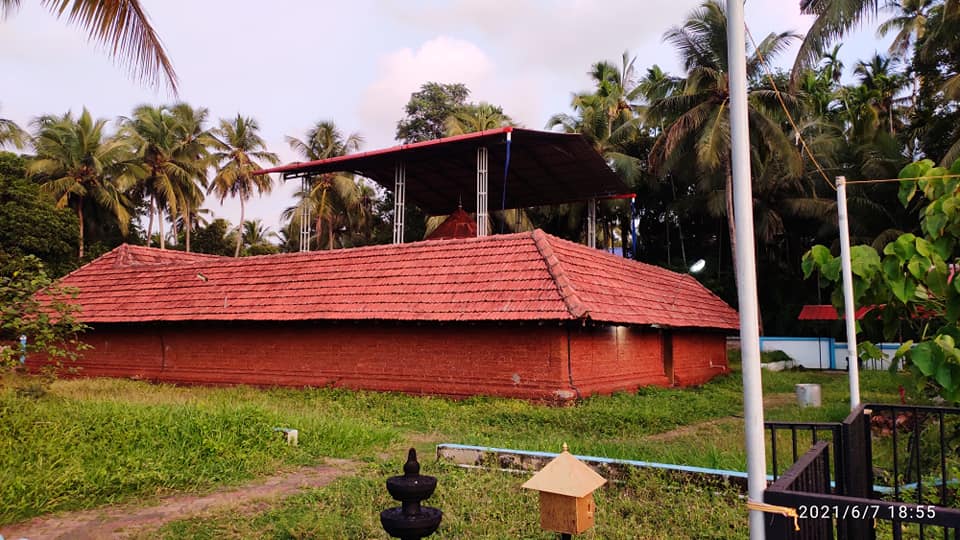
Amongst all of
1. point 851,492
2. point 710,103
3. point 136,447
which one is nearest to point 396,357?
point 136,447

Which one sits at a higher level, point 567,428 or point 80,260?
point 80,260

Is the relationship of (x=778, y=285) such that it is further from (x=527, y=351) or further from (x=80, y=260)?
(x=80, y=260)

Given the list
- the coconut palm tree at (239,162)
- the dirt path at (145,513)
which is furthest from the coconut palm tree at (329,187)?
the dirt path at (145,513)

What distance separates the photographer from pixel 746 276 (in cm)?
253

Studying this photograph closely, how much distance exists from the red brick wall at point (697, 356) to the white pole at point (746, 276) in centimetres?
1530

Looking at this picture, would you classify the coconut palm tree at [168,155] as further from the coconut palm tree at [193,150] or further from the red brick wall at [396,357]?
the red brick wall at [396,357]

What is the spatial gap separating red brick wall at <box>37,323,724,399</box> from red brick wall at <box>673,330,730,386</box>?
14 cm

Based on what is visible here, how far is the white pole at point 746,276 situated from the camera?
2.36 meters

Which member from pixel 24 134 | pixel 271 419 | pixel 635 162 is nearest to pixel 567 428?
pixel 271 419

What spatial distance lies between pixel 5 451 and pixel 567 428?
7.01 m

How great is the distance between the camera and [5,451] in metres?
6.77

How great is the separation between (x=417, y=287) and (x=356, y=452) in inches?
261

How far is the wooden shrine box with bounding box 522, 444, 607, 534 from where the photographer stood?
13.3ft

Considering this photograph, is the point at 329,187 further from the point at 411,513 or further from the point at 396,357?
the point at 411,513
